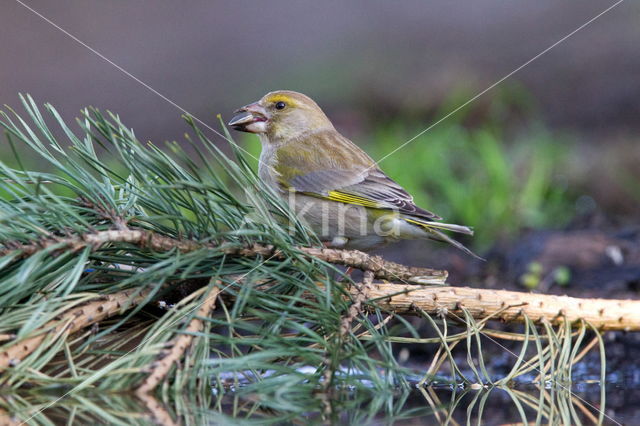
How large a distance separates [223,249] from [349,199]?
6.40ft

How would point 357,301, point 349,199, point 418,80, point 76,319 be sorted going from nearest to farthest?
point 76,319 < point 357,301 < point 349,199 < point 418,80

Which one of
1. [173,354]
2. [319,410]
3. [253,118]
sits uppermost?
[253,118]

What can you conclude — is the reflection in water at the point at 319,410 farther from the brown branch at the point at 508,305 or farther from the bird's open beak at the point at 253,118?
the bird's open beak at the point at 253,118

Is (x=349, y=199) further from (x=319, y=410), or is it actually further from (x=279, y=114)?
(x=319, y=410)

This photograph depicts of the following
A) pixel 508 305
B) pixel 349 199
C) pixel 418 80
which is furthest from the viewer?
pixel 418 80

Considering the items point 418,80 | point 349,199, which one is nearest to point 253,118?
point 349,199

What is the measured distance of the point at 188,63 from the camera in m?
16.3

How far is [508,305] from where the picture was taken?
3084mm

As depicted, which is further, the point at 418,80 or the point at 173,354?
the point at 418,80

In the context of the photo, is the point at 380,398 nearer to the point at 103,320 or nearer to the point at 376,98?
the point at 103,320

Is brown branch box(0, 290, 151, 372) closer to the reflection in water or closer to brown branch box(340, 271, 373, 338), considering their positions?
the reflection in water

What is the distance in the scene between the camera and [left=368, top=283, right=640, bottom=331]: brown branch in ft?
9.87

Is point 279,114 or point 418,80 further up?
point 418,80

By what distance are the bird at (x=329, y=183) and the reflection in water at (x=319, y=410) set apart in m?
1.34
